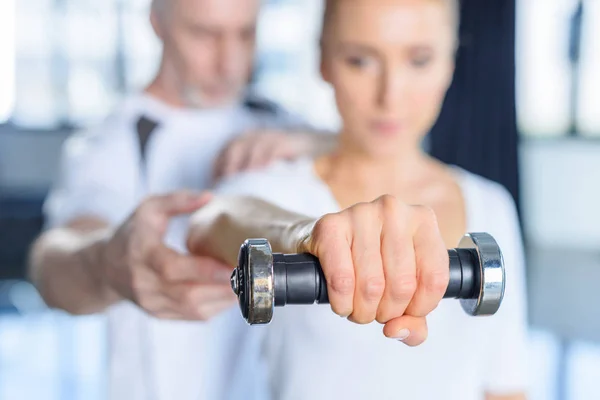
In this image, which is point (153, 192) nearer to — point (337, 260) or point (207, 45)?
point (207, 45)

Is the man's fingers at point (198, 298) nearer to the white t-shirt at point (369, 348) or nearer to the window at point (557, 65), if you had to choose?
the white t-shirt at point (369, 348)

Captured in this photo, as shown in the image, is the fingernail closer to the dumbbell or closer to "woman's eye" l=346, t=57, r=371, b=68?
the dumbbell

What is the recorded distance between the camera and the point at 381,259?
7.2 inches

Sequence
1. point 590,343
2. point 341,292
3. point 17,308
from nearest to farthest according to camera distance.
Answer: point 341,292 < point 17,308 < point 590,343

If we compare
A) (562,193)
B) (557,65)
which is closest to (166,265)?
(557,65)

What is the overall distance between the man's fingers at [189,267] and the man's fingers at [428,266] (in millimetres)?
175

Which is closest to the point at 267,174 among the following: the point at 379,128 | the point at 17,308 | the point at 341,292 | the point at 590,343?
the point at 379,128

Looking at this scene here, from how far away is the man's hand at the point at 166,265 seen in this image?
35cm

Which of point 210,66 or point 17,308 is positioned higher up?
point 210,66

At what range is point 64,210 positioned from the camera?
44cm

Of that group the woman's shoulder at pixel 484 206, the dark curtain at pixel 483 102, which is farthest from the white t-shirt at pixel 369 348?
the dark curtain at pixel 483 102

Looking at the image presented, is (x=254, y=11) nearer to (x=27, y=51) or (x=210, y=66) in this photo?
(x=210, y=66)

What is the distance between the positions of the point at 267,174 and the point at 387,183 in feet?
0.24

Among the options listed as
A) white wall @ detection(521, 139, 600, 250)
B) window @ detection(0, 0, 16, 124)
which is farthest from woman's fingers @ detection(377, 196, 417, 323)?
white wall @ detection(521, 139, 600, 250)
